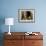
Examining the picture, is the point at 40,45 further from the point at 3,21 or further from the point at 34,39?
the point at 3,21

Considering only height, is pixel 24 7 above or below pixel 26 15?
above

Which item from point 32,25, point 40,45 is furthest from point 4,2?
point 40,45

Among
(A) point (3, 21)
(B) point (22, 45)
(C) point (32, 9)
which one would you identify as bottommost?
(B) point (22, 45)

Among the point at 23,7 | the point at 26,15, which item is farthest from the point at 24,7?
the point at 26,15

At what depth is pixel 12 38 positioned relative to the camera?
13.0ft

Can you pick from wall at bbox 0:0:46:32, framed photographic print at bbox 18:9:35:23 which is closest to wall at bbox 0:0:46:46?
wall at bbox 0:0:46:32

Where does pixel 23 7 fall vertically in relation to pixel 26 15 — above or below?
above

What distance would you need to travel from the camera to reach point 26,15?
4555 millimetres

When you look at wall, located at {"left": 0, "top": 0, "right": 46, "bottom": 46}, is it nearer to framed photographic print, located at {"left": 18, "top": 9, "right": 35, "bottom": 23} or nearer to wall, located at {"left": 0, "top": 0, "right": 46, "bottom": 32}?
wall, located at {"left": 0, "top": 0, "right": 46, "bottom": 32}

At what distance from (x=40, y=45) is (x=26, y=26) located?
897 millimetres

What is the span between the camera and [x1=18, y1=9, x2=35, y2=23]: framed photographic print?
452 centimetres

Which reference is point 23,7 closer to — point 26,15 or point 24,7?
point 24,7

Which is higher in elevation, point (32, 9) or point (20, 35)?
point (32, 9)

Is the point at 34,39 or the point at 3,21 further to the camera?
the point at 3,21
